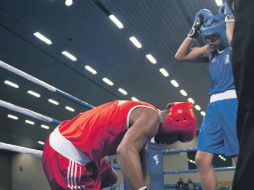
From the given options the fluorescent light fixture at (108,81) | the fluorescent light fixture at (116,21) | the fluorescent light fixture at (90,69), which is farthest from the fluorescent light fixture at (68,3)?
the fluorescent light fixture at (108,81)

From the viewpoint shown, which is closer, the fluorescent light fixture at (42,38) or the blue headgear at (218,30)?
the blue headgear at (218,30)

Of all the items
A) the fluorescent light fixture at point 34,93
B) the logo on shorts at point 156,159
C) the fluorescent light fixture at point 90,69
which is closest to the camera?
the logo on shorts at point 156,159

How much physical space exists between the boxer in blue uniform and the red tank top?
63 cm

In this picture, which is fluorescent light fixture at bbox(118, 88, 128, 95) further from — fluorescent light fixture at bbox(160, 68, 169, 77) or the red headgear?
the red headgear

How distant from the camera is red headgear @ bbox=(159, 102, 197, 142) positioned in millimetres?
1697

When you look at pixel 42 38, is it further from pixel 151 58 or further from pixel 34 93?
pixel 34 93

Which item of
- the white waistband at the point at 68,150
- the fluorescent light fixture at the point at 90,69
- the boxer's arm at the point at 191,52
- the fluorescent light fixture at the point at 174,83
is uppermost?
the fluorescent light fixture at the point at 90,69

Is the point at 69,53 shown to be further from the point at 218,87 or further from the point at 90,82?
the point at 218,87

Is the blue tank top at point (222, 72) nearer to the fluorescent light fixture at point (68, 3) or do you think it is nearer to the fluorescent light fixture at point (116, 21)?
the fluorescent light fixture at point (68, 3)

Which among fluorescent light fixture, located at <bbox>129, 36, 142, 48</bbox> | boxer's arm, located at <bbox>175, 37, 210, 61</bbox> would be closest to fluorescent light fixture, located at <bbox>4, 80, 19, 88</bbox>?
fluorescent light fixture, located at <bbox>129, 36, 142, 48</bbox>

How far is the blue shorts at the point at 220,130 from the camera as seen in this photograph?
203cm

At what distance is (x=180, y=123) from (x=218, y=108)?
0.52 m

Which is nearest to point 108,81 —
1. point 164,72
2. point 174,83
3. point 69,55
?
point 164,72

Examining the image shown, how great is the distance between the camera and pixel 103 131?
5.47 ft
